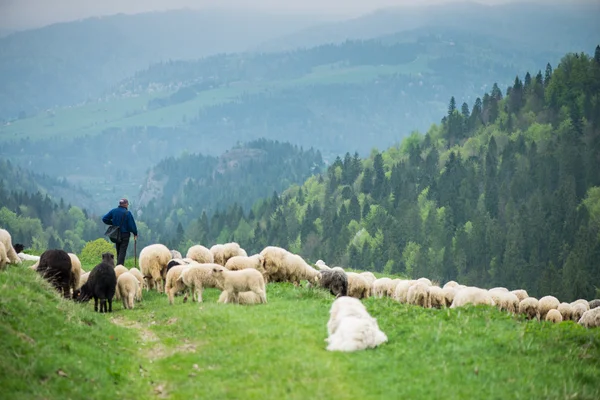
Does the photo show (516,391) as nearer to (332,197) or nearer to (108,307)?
(108,307)

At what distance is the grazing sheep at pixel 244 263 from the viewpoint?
3010 cm

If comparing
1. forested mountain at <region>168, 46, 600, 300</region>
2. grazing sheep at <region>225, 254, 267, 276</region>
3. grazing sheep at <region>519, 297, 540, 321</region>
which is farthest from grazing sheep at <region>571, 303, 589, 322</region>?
forested mountain at <region>168, 46, 600, 300</region>

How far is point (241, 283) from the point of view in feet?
85.9

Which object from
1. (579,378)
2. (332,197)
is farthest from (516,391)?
(332,197)

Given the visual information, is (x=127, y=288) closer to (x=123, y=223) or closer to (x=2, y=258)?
(x=2, y=258)

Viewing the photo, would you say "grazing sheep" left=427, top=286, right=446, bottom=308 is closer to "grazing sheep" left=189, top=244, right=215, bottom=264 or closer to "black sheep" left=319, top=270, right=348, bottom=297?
"black sheep" left=319, top=270, right=348, bottom=297

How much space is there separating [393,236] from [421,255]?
1156cm

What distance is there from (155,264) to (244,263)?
11.1 feet

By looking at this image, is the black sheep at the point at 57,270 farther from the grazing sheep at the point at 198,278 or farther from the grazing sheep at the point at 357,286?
the grazing sheep at the point at 357,286

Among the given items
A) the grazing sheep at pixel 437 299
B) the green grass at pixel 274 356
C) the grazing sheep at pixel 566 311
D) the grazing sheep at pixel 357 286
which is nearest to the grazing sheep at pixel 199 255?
the grazing sheep at pixel 357 286

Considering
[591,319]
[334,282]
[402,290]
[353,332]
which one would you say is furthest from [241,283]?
[591,319]

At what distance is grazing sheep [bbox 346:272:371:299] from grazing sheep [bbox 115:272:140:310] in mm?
7911

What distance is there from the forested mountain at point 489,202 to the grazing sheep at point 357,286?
3982 inches

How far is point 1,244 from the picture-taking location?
2645 cm
